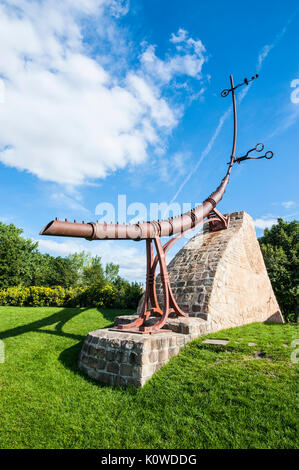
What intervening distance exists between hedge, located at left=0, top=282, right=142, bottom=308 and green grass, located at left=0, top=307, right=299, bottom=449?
22.5 feet

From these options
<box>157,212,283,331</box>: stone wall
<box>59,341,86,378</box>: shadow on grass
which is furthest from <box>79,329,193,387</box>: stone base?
<box>157,212,283,331</box>: stone wall

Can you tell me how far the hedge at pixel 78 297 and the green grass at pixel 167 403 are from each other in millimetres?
6868

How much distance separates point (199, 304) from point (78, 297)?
840cm

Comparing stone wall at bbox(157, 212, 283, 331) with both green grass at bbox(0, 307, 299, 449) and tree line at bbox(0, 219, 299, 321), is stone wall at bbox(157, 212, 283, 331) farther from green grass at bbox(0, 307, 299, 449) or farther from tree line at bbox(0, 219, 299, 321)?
tree line at bbox(0, 219, 299, 321)

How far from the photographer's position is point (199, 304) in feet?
23.4

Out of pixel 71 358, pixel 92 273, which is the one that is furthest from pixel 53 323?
pixel 92 273

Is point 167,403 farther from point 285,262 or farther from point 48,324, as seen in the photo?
point 285,262

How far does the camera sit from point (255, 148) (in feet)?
32.9

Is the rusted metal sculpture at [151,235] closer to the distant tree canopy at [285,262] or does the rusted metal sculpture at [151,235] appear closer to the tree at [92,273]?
the distant tree canopy at [285,262]

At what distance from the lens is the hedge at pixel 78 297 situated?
12.3m

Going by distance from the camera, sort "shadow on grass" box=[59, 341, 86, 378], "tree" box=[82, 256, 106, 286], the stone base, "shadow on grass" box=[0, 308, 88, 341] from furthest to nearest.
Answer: "tree" box=[82, 256, 106, 286], "shadow on grass" box=[0, 308, 88, 341], "shadow on grass" box=[59, 341, 86, 378], the stone base

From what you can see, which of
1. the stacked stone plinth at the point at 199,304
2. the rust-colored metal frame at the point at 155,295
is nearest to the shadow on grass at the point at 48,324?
the stacked stone plinth at the point at 199,304

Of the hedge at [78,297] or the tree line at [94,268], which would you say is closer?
the hedge at [78,297]

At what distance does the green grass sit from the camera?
2943 mm
